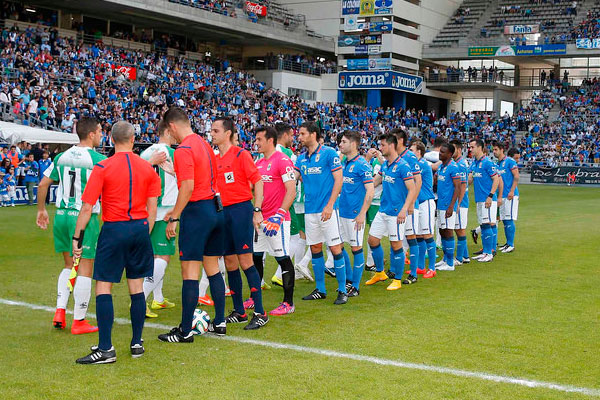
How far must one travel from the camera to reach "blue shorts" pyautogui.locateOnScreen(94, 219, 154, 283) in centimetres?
593

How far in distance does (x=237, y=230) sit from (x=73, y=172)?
A: 1870 millimetres

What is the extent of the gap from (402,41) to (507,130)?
38.9 feet

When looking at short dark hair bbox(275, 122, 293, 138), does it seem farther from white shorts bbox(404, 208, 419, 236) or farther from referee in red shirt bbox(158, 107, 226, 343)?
referee in red shirt bbox(158, 107, 226, 343)

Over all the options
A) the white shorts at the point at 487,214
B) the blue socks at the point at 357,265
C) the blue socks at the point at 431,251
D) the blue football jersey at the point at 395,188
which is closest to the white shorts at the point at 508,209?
the white shorts at the point at 487,214

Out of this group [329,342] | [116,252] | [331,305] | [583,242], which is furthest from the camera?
[583,242]

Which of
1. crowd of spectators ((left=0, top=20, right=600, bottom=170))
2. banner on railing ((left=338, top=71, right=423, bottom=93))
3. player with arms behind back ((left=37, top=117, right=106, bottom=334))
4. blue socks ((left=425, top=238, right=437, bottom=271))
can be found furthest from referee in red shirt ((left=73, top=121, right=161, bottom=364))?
banner on railing ((left=338, top=71, right=423, bottom=93))

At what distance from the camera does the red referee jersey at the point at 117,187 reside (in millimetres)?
5938

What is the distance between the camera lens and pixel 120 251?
19.6 ft

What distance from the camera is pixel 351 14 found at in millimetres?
56562

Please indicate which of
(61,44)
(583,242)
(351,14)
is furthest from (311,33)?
(583,242)

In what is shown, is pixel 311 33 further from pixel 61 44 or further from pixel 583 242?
pixel 583 242

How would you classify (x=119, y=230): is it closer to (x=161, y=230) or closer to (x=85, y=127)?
(x=85, y=127)

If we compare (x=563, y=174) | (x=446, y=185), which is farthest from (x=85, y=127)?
(x=563, y=174)

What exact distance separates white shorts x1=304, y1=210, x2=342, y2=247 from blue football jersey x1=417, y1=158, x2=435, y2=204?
2.53m
